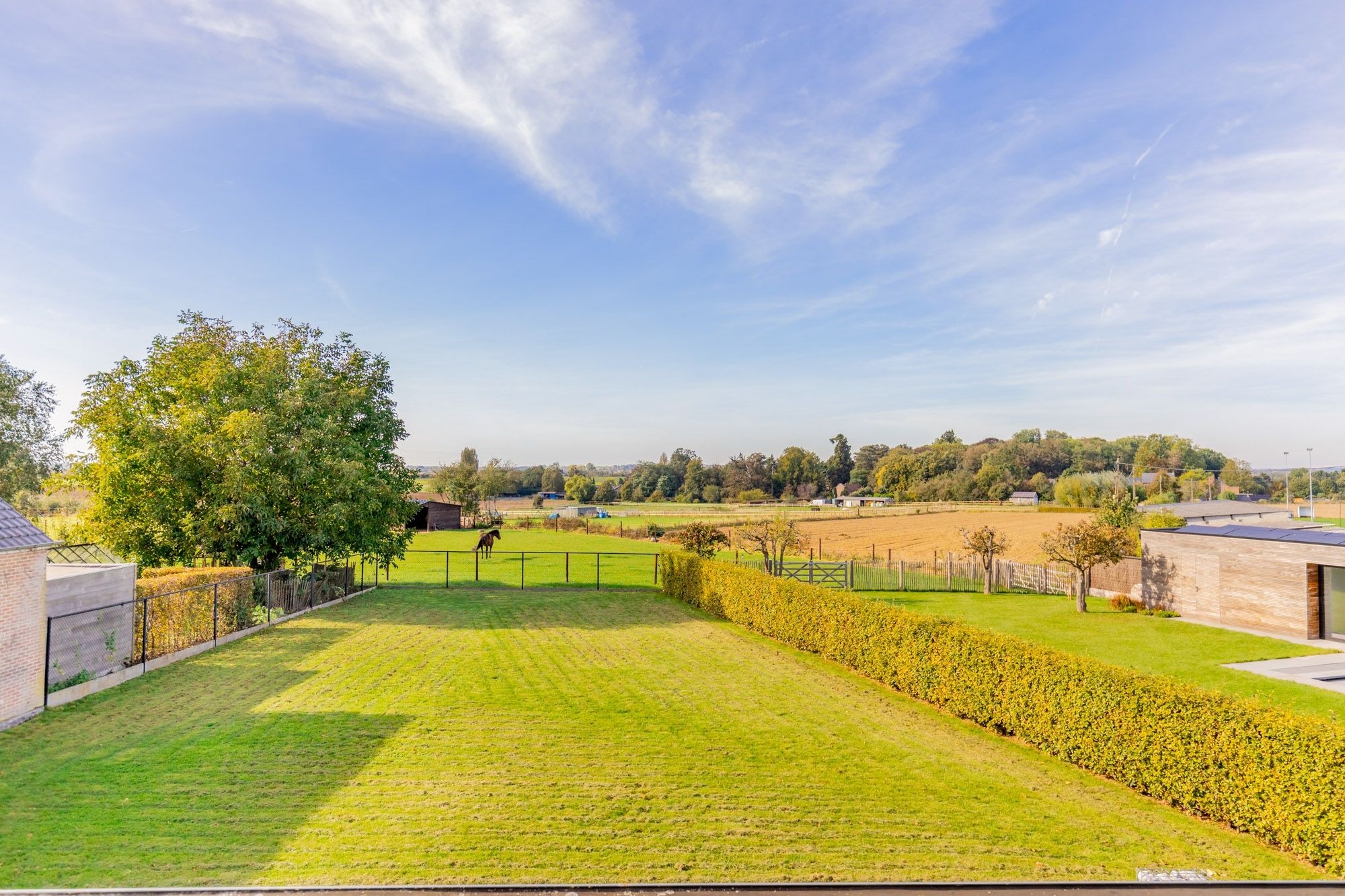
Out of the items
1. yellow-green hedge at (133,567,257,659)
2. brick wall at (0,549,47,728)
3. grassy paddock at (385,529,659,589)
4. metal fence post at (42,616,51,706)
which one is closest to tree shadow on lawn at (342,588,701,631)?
grassy paddock at (385,529,659,589)

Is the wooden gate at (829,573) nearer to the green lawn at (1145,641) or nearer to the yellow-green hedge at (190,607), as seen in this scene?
the green lawn at (1145,641)

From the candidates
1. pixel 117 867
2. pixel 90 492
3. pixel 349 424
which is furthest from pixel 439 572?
pixel 117 867

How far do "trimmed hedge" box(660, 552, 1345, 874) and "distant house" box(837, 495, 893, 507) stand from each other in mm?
91029

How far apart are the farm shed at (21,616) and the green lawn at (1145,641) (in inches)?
784

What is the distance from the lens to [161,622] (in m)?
15.3

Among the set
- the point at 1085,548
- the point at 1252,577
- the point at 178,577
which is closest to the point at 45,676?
the point at 178,577

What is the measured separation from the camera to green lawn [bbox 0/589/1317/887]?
6707mm

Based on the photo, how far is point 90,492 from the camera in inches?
834

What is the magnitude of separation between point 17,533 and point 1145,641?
2506 centimetres

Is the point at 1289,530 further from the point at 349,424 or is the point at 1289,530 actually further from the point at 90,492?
the point at 90,492

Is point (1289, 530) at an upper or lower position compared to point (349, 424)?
lower

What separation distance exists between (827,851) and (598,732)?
4.74m

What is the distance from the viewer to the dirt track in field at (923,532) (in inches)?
1657

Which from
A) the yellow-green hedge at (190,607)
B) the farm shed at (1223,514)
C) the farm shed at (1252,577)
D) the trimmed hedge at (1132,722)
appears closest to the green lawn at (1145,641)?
the farm shed at (1252,577)
